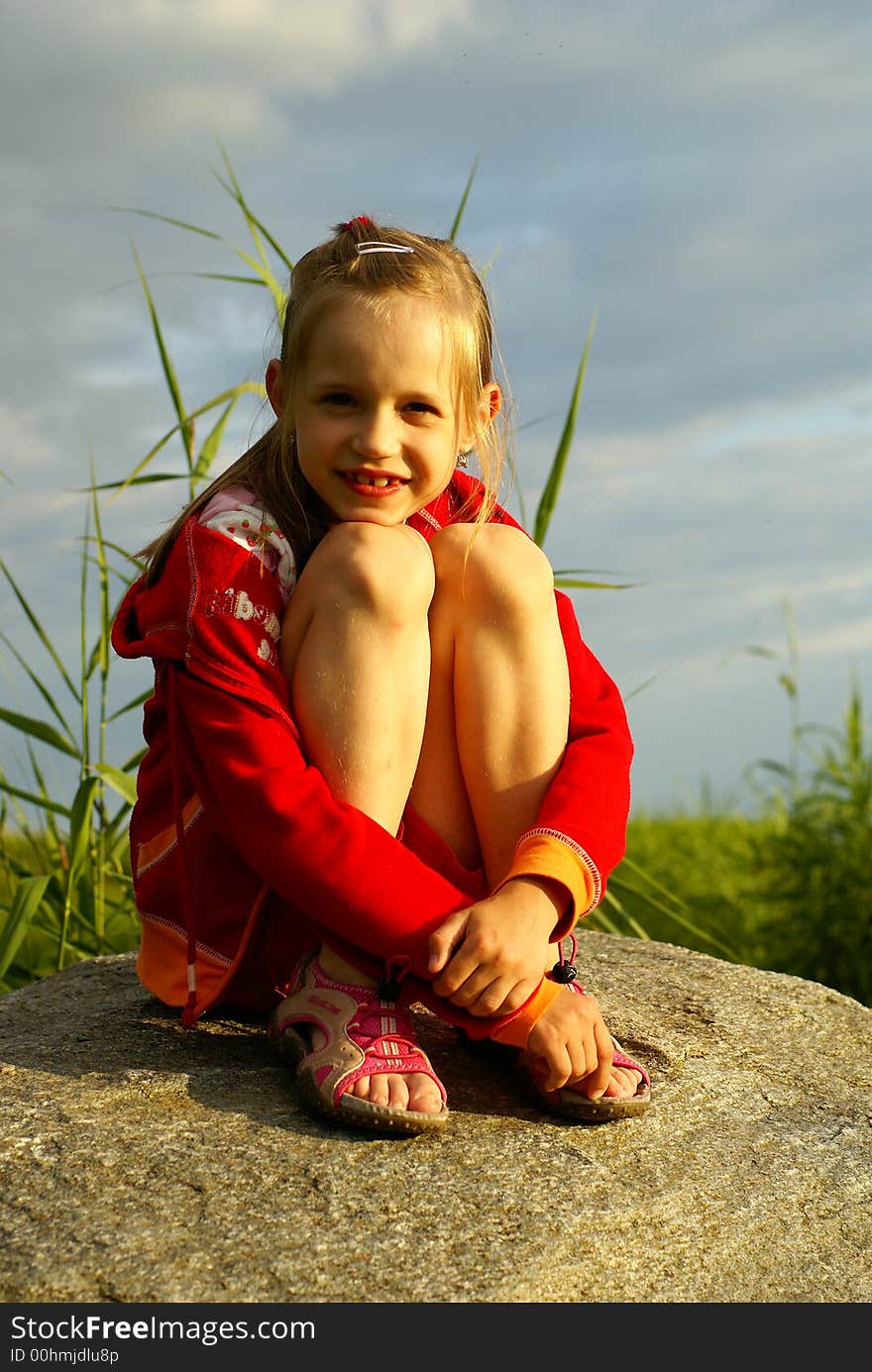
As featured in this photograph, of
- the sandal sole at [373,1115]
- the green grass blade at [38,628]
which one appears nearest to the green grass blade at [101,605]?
the green grass blade at [38,628]

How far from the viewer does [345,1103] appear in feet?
5.28

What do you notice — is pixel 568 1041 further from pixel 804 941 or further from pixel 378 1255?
pixel 804 941

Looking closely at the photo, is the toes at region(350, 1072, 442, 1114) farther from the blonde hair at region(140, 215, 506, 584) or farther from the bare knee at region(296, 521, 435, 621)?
the blonde hair at region(140, 215, 506, 584)

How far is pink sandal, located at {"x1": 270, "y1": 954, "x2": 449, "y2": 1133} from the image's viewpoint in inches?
63.4

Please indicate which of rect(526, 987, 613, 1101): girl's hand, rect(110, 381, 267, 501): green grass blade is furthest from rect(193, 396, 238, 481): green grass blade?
rect(526, 987, 613, 1101): girl's hand

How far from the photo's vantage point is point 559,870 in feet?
5.59

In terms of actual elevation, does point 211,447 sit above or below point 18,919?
above

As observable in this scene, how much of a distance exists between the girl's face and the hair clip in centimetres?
11

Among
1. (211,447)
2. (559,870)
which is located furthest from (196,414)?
(559,870)

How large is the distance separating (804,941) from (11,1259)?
3.13 m

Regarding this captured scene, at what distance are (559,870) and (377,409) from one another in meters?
0.64

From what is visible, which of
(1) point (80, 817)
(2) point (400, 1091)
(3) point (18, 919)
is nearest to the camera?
(2) point (400, 1091)

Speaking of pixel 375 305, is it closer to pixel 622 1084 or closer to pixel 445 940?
pixel 445 940

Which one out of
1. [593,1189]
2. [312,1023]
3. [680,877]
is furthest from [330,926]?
[680,877]
